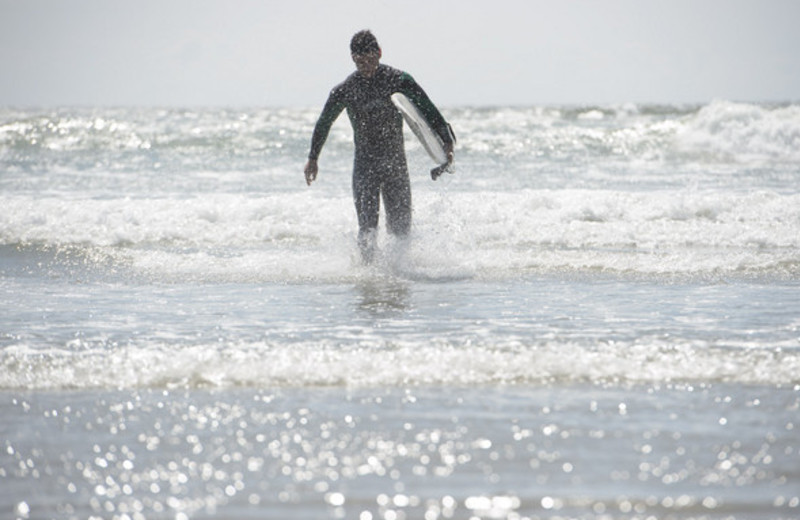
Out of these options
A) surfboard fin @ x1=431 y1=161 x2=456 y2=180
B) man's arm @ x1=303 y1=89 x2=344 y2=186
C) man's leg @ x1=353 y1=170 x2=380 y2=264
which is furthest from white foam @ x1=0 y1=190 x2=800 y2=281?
man's arm @ x1=303 y1=89 x2=344 y2=186

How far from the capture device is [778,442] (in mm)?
3234

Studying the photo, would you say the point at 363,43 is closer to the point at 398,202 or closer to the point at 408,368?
the point at 398,202

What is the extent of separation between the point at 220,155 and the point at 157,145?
275cm

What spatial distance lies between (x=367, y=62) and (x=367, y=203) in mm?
1091

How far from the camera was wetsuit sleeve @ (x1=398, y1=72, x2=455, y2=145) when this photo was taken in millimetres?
7238

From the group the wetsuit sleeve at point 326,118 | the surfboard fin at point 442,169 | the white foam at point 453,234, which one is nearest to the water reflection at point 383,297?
the white foam at point 453,234

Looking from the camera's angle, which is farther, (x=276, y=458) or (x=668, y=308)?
(x=668, y=308)

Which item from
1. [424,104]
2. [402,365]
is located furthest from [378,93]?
[402,365]

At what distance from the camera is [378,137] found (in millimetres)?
7320

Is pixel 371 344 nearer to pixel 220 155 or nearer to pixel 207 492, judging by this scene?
pixel 207 492

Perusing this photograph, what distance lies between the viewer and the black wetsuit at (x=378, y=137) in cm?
723

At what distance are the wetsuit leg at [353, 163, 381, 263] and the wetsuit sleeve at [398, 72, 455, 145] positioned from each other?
1.98ft

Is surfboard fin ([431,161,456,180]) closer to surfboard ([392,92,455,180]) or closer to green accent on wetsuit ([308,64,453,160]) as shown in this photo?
surfboard ([392,92,455,180])

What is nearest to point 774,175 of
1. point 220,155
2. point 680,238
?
point 680,238
